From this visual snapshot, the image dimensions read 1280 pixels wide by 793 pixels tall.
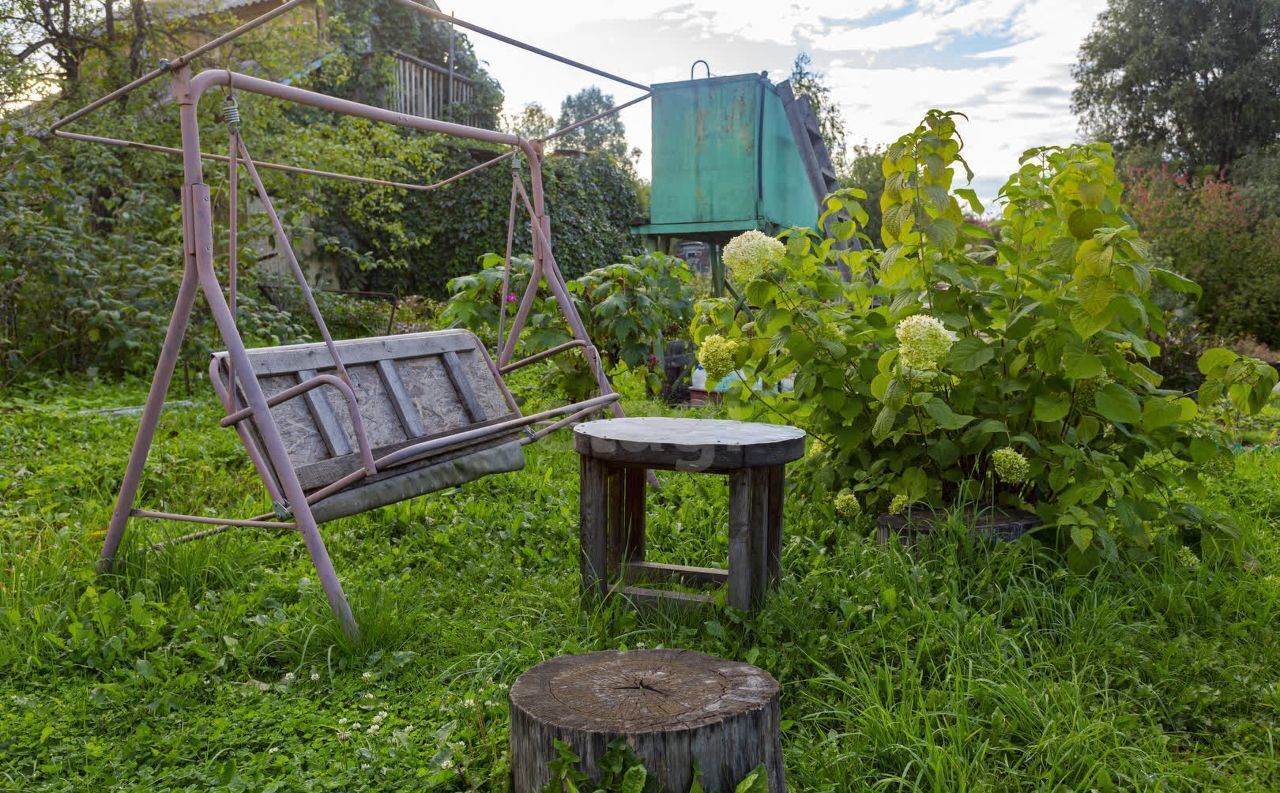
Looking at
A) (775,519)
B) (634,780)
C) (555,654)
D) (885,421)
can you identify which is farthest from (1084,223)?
(634,780)

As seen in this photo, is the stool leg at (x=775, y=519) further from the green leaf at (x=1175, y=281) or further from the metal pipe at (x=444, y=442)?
the green leaf at (x=1175, y=281)

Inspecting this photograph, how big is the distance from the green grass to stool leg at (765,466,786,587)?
0.21ft

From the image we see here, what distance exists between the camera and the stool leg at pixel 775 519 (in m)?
2.76

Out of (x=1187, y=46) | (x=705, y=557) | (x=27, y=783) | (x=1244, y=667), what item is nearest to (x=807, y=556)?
(x=705, y=557)

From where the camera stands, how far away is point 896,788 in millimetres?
1949

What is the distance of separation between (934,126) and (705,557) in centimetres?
162

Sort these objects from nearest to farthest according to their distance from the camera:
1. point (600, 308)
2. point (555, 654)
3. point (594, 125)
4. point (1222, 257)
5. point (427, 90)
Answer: point (555, 654) → point (600, 308) → point (1222, 257) → point (427, 90) → point (594, 125)

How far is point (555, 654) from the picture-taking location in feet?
8.16

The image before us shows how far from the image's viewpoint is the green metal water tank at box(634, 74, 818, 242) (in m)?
7.08

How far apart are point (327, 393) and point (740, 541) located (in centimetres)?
145

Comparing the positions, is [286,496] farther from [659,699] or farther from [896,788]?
[896,788]

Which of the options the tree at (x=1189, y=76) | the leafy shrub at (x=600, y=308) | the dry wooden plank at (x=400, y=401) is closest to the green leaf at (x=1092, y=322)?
the dry wooden plank at (x=400, y=401)

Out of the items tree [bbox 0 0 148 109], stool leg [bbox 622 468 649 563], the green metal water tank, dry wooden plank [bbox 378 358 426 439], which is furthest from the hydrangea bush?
tree [bbox 0 0 148 109]

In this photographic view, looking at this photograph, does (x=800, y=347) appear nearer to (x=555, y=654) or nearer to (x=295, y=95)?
(x=555, y=654)
